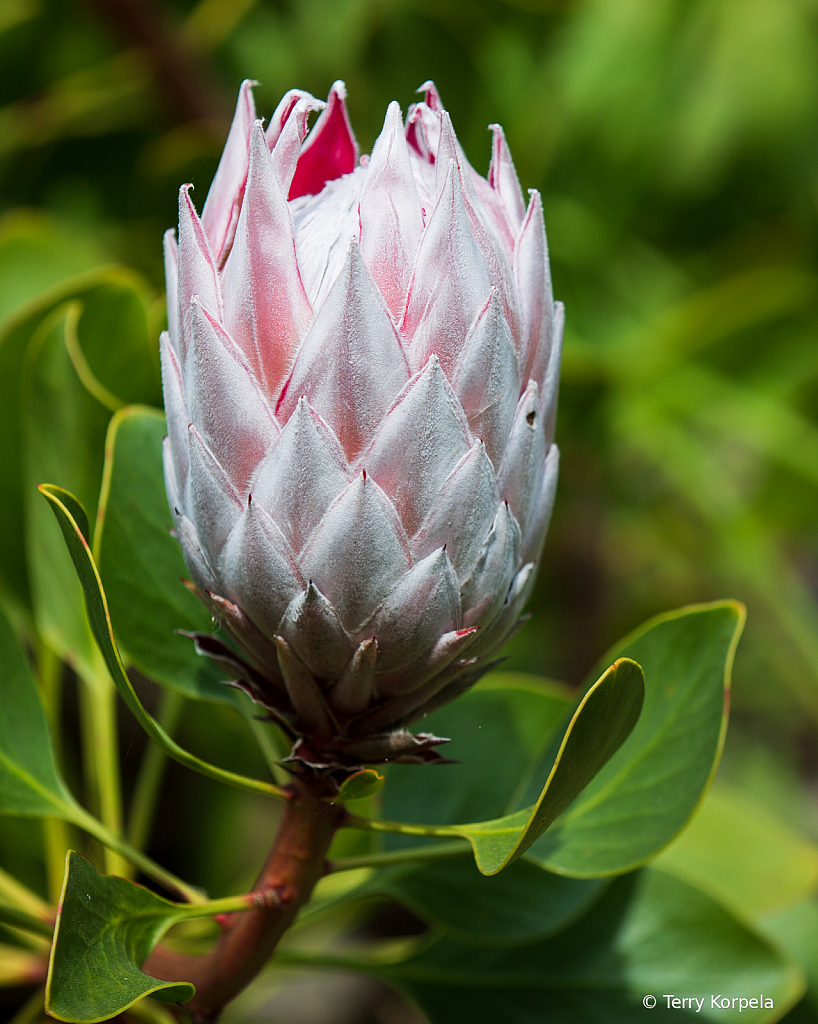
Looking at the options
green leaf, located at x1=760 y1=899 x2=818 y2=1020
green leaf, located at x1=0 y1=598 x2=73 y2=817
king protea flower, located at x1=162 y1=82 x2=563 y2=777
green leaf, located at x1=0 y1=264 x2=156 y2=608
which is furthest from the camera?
green leaf, located at x1=760 y1=899 x2=818 y2=1020

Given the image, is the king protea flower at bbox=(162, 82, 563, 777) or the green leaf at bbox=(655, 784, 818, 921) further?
the green leaf at bbox=(655, 784, 818, 921)

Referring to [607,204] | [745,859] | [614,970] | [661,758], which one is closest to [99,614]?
[661,758]

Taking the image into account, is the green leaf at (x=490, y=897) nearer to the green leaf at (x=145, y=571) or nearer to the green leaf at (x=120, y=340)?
the green leaf at (x=145, y=571)

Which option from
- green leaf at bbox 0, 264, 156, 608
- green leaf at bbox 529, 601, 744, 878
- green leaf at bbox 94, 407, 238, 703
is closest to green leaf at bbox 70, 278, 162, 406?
green leaf at bbox 0, 264, 156, 608

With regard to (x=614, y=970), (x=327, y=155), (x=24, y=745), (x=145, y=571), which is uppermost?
(x=327, y=155)

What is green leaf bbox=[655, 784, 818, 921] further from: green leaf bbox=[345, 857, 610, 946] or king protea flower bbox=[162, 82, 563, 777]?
king protea flower bbox=[162, 82, 563, 777]

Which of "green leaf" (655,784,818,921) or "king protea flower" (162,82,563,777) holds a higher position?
"king protea flower" (162,82,563,777)

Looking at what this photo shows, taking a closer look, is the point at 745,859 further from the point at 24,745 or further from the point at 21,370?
the point at 21,370
